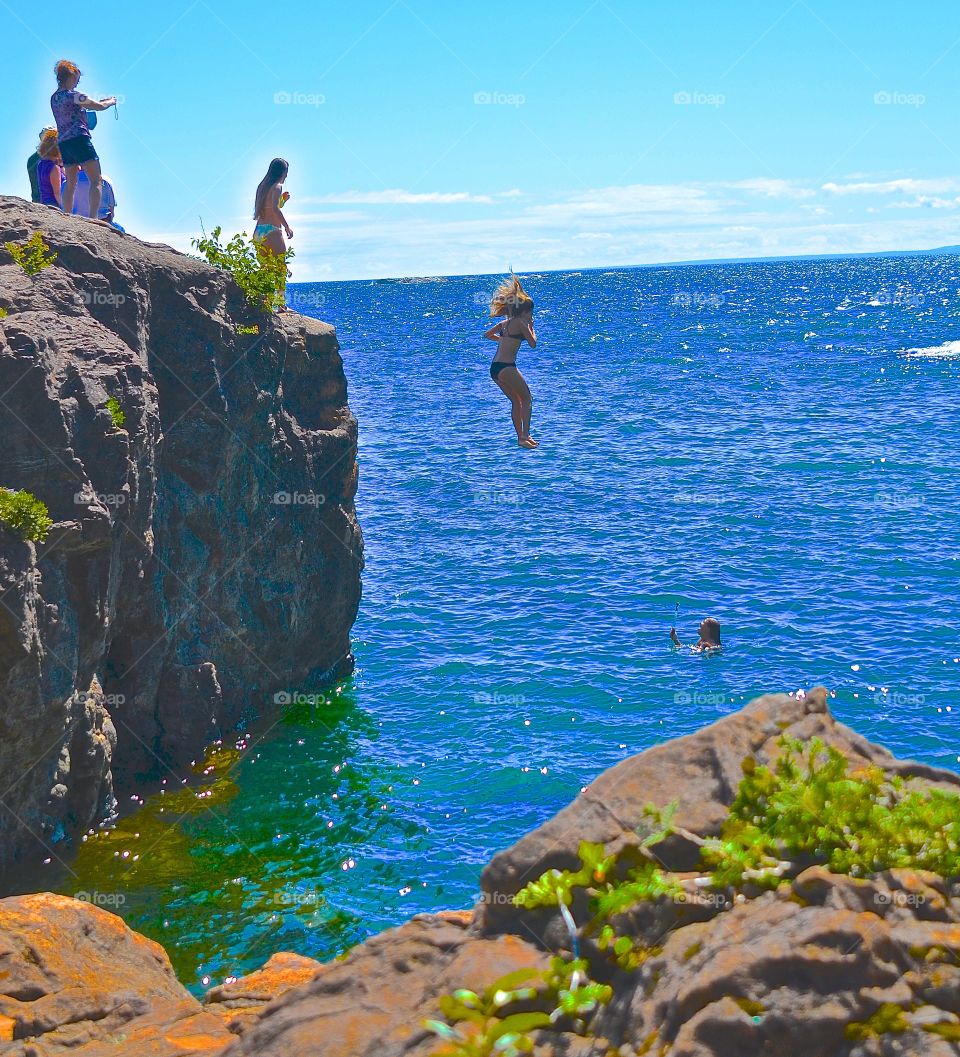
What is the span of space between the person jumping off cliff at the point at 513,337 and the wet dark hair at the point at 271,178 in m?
11.5

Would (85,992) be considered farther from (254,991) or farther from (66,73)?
(66,73)

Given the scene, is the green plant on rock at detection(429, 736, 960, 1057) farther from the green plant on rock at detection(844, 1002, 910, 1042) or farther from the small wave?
the small wave

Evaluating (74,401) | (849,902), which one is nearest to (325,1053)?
(849,902)

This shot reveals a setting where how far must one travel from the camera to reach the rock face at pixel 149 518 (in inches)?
742

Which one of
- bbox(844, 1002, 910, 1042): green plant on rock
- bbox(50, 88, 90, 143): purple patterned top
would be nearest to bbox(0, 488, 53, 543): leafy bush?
bbox(50, 88, 90, 143): purple patterned top

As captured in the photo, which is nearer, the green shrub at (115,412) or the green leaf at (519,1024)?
the green leaf at (519,1024)

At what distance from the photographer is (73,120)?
68.5 ft

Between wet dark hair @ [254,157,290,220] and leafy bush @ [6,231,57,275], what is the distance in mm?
6576

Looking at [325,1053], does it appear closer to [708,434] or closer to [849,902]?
[849,902]

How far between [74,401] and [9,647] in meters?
5.01

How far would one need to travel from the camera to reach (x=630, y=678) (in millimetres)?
30891

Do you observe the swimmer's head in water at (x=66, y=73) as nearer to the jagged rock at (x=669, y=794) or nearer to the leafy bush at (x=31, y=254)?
the leafy bush at (x=31, y=254)

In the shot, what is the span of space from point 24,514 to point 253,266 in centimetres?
1149

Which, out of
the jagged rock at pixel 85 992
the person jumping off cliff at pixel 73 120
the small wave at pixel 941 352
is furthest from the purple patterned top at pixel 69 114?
the small wave at pixel 941 352
